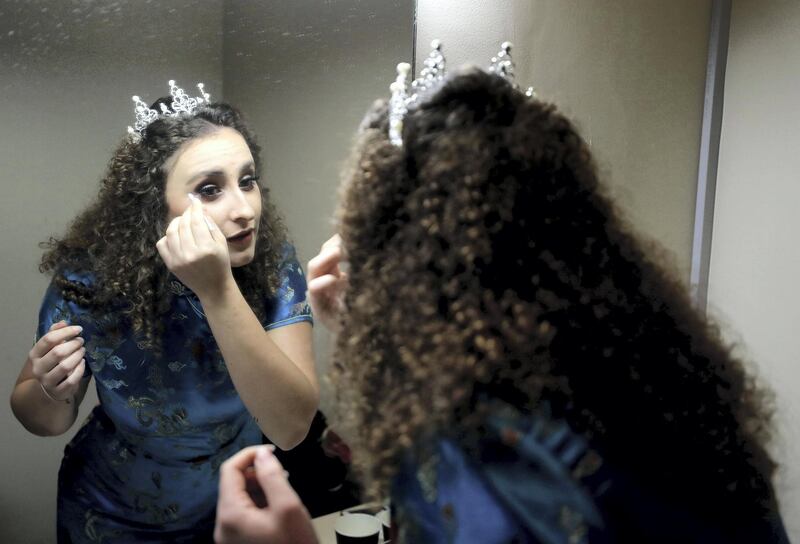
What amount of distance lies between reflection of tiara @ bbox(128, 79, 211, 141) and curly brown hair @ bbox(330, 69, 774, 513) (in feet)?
0.62

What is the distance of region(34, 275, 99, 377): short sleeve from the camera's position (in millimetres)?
646

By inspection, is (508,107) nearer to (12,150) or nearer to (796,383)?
(12,150)

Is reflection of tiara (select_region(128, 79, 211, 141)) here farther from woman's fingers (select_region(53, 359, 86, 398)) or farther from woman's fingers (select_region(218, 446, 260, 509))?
woman's fingers (select_region(218, 446, 260, 509))

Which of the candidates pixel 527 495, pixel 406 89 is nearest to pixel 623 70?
pixel 406 89

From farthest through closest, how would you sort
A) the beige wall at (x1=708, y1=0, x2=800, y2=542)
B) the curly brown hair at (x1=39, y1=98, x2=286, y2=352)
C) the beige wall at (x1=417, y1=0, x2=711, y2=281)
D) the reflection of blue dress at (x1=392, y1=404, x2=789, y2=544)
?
the beige wall at (x1=708, y1=0, x2=800, y2=542) → the beige wall at (x1=417, y1=0, x2=711, y2=281) → the curly brown hair at (x1=39, y1=98, x2=286, y2=352) → the reflection of blue dress at (x1=392, y1=404, x2=789, y2=544)

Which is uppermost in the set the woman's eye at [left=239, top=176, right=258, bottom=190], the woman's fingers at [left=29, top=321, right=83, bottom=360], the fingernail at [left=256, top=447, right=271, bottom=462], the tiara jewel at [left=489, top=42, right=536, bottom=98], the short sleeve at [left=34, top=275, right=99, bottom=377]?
the tiara jewel at [left=489, top=42, right=536, bottom=98]

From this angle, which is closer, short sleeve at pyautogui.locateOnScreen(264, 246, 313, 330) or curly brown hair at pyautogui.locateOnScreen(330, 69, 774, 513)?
curly brown hair at pyautogui.locateOnScreen(330, 69, 774, 513)

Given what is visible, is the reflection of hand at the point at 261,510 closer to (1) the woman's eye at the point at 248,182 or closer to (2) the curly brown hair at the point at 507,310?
(2) the curly brown hair at the point at 507,310

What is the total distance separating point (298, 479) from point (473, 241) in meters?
0.34

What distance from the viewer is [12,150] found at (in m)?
0.62

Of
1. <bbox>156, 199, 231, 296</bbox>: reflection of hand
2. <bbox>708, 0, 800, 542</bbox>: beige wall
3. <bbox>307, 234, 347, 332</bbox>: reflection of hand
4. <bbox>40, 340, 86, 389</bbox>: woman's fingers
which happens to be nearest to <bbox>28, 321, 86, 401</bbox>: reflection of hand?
<bbox>40, 340, 86, 389</bbox>: woman's fingers

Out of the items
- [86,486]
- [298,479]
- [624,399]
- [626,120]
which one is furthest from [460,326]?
[626,120]

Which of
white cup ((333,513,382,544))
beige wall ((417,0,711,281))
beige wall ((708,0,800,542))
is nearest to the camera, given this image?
white cup ((333,513,382,544))

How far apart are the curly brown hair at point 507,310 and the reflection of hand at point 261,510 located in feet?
0.25
